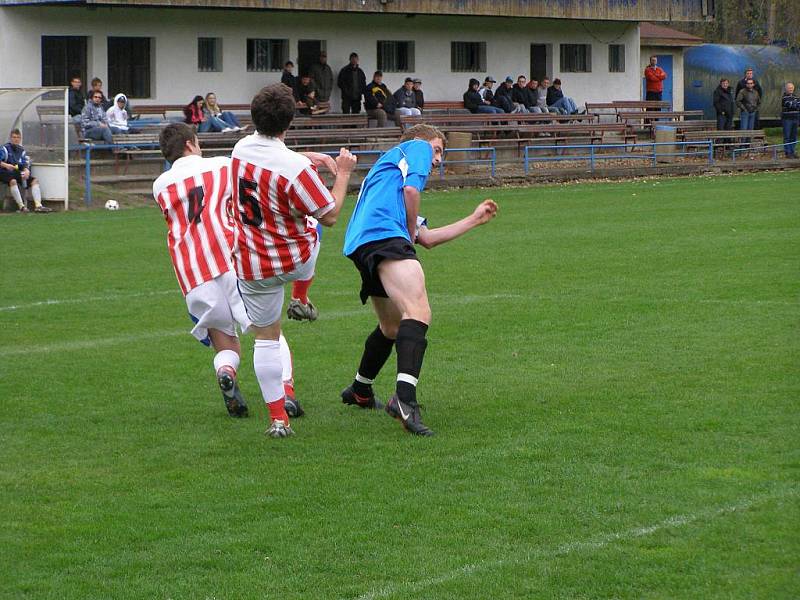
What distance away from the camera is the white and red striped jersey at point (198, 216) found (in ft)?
24.1

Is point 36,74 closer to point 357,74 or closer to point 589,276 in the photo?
point 357,74

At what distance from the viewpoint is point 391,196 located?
718cm

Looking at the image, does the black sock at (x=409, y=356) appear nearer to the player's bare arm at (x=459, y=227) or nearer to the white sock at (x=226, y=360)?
the player's bare arm at (x=459, y=227)

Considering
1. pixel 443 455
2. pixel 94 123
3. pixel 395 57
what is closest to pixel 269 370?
pixel 443 455

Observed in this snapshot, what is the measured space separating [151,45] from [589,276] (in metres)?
19.4

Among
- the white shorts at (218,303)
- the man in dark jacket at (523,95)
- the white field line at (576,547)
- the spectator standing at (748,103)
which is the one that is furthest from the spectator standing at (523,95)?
the white field line at (576,547)

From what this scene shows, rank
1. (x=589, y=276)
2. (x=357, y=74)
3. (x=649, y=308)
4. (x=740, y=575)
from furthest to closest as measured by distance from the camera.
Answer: (x=357, y=74) < (x=589, y=276) < (x=649, y=308) < (x=740, y=575)

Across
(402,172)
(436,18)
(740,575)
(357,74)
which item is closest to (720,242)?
(402,172)

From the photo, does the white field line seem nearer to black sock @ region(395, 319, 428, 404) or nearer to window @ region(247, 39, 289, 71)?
black sock @ region(395, 319, 428, 404)

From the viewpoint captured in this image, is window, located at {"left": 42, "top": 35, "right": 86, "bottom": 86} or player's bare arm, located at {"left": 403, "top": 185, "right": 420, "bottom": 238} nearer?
player's bare arm, located at {"left": 403, "top": 185, "right": 420, "bottom": 238}

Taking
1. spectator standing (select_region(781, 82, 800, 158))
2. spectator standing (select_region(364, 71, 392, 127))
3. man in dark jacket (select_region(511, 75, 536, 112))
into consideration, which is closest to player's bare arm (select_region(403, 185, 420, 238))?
spectator standing (select_region(364, 71, 392, 127))

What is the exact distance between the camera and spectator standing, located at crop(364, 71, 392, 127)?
31.7 meters

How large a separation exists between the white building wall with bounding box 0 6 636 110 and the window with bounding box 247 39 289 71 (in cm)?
18

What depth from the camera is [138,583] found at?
4.86 meters
